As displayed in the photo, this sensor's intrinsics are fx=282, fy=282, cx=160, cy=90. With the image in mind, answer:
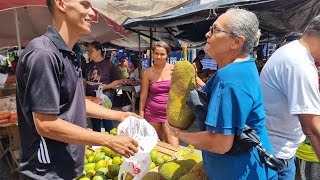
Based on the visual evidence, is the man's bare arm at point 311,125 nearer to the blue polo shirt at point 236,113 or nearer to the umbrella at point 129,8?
the blue polo shirt at point 236,113

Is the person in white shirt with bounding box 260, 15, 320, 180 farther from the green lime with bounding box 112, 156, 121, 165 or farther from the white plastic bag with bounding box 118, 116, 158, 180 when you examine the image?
the green lime with bounding box 112, 156, 121, 165

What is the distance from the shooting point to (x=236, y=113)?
1.24 m


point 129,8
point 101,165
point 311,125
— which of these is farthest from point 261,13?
point 101,165

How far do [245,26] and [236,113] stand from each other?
415 millimetres

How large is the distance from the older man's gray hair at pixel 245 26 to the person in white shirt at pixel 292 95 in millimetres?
389

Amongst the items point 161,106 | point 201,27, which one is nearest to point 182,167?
point 161,106

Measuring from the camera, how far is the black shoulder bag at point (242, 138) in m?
1.31

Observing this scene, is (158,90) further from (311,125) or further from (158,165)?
(311,125)

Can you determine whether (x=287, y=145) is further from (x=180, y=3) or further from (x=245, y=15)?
(x=180, y=3)


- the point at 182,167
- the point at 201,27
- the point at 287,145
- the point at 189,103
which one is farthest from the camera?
the point at 201,27

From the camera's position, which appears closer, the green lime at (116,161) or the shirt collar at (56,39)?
the shirt collar at (56,39)

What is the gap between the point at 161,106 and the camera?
364cm

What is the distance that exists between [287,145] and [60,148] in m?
1.33

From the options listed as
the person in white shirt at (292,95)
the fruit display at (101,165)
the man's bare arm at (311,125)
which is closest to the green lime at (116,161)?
Result: the fruit display at (101,165)
